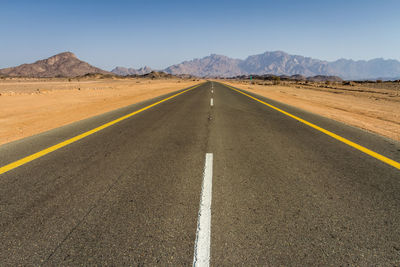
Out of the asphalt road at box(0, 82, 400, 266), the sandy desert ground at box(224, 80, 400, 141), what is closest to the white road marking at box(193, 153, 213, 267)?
the asphalt road at box(0, 82, 400, 266)

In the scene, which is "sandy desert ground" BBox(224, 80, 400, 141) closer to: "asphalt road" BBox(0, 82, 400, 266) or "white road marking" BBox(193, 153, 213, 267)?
"asphalt road" BBox(0, 82, 400, 266)

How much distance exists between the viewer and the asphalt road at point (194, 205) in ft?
6.17

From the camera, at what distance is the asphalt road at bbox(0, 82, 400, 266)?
188cm

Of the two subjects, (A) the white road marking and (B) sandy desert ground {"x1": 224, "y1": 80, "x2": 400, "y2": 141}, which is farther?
(B) sandy desert ground {"x1": 224, "y1": 80, "x2": 400, "y2": 141}

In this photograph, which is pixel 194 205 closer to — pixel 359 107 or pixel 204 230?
pixel 204 230

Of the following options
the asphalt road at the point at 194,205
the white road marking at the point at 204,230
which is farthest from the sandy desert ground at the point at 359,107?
the white road marking at the point at 204,230

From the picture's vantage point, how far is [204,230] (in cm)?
212

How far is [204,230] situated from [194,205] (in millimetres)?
447

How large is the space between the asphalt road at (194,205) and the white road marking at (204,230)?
1.3 inches

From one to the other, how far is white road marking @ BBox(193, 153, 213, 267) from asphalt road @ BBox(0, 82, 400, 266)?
34 millimetres

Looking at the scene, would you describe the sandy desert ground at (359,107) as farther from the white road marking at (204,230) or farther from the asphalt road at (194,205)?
the white road marking at (204,230)

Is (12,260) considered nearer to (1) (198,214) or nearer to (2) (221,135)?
(1) (198,214)

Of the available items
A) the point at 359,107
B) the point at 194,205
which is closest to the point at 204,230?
the point at 194,205

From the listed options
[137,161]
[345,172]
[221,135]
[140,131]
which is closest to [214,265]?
[137,161]
